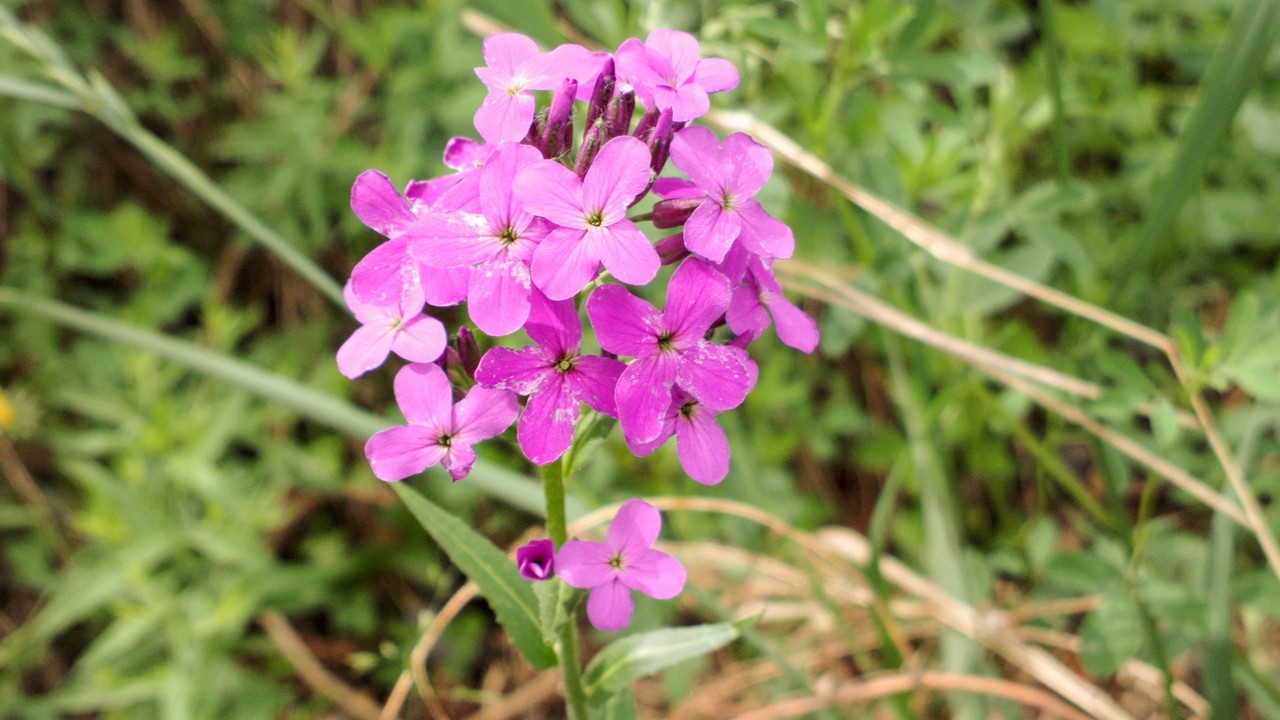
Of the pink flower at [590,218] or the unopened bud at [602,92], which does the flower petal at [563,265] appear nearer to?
the pink flower at [590,218]

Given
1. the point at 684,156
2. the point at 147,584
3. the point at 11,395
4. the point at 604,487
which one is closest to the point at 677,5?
the point at 604,487

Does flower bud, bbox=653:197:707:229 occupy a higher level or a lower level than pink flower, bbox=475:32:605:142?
lower

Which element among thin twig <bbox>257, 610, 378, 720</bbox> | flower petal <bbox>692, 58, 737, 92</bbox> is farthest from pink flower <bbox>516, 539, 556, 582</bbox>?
thin twig <bbox>257, 610, 378, 720</bbox>

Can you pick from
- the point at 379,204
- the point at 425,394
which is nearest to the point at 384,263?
the point at 379,204

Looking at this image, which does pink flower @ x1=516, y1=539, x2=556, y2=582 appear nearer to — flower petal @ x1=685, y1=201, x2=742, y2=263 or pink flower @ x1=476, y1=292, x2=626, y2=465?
pink flower @ x1=476, y1=292, x2=626, y2=465

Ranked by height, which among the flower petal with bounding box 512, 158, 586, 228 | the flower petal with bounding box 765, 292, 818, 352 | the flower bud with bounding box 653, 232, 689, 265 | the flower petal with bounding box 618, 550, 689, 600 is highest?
the flower petal with bounding box 512, 158, 586, 228

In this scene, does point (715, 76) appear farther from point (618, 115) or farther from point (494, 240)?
point (494, 240)
